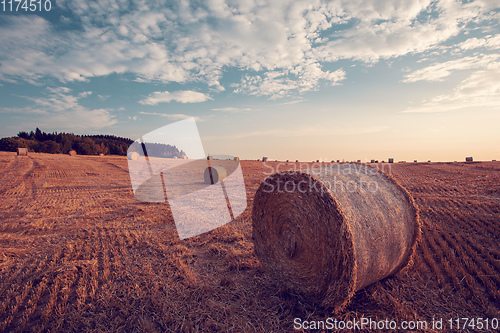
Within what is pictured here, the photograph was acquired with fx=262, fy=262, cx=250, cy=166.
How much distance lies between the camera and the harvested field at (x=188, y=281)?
3.52 m

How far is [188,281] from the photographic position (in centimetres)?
442

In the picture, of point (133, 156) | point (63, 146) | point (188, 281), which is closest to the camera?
point (188, 281)

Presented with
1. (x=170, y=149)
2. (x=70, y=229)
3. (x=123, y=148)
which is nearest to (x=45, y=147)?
(x=123, y=148)

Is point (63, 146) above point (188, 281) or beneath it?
above

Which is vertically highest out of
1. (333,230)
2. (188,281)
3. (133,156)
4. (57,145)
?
(57,145)

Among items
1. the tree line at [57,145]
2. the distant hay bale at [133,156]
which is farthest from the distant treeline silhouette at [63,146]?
the distant hay bale at [133,156]

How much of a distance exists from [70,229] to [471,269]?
9.63 meters

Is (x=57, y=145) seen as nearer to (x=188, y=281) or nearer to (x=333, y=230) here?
(x=188, y=281)

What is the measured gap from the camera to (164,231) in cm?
734

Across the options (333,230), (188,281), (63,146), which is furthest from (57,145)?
(333,230)

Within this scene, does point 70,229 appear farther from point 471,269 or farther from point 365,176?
point 471,269

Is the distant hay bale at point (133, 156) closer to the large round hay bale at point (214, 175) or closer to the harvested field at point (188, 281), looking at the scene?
the large round hay bale at point (214, 175)

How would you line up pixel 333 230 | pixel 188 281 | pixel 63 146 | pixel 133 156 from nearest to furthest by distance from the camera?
pixel 333 230 < pixel 188 281 < pixel 133 156 < pixel 63 146

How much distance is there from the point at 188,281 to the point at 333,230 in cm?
255
